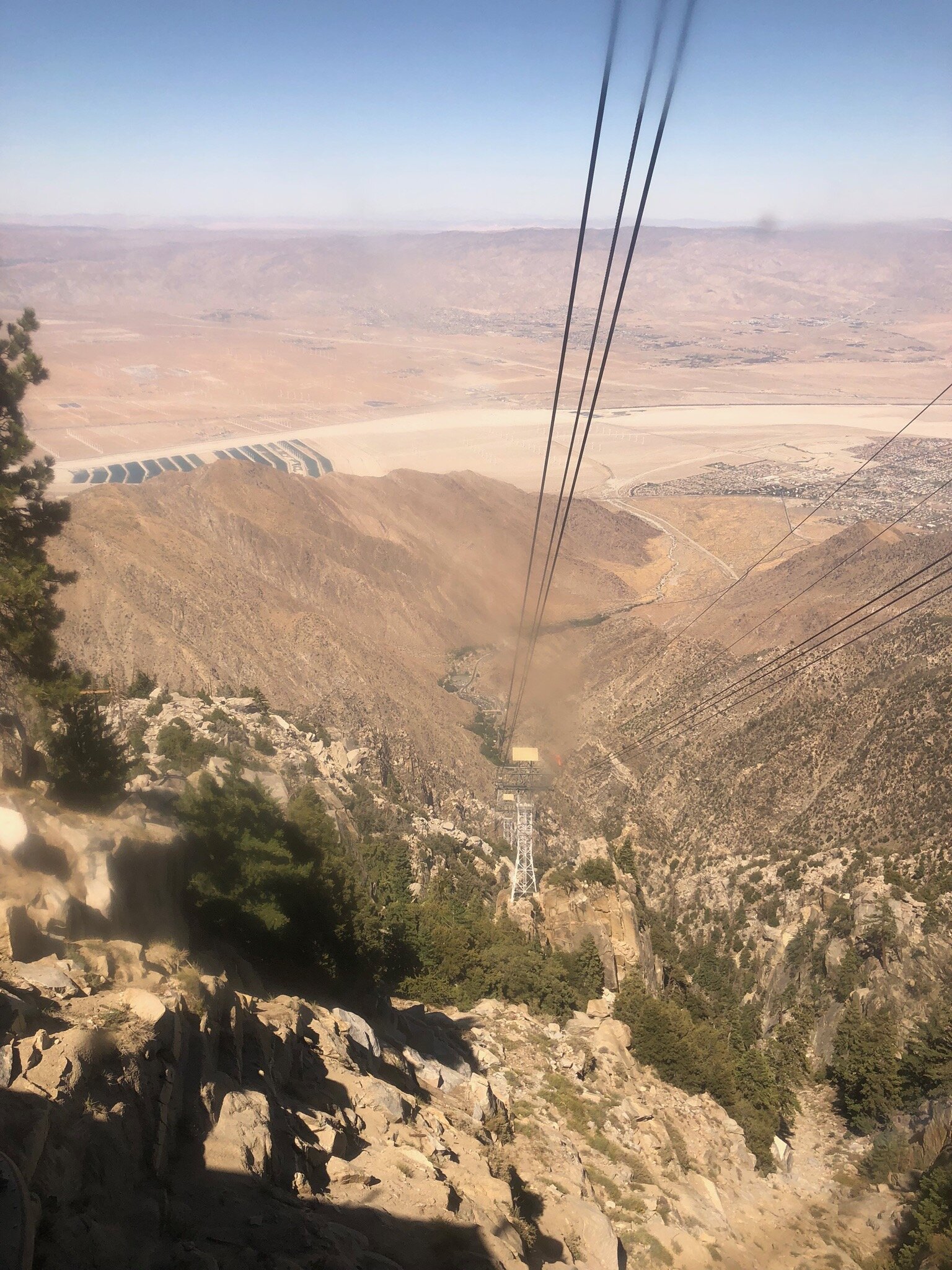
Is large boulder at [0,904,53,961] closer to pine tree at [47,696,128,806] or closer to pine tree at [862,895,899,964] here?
pine tree at [47,696,128,806]

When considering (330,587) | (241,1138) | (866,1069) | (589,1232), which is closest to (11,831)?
(241,1138)

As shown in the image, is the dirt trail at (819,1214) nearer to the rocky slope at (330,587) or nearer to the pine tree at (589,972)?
the pine tree at (589,972)

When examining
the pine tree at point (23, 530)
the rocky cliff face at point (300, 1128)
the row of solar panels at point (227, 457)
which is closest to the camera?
the rocky cliff face at point (300, 1128)

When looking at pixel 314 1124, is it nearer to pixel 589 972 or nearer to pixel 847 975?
pixel 589 972

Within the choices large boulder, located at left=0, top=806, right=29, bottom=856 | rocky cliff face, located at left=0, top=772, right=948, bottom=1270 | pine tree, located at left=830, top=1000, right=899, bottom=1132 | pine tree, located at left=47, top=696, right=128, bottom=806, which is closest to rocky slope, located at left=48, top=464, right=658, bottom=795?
pine tree, located at left=47, top=696, right=128, bottom=806

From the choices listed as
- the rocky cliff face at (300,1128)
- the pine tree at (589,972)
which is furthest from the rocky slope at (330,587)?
the rocky cliff face at (300,1128)

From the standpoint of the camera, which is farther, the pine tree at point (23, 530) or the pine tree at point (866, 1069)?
the pine tree at point (866, 1069)
